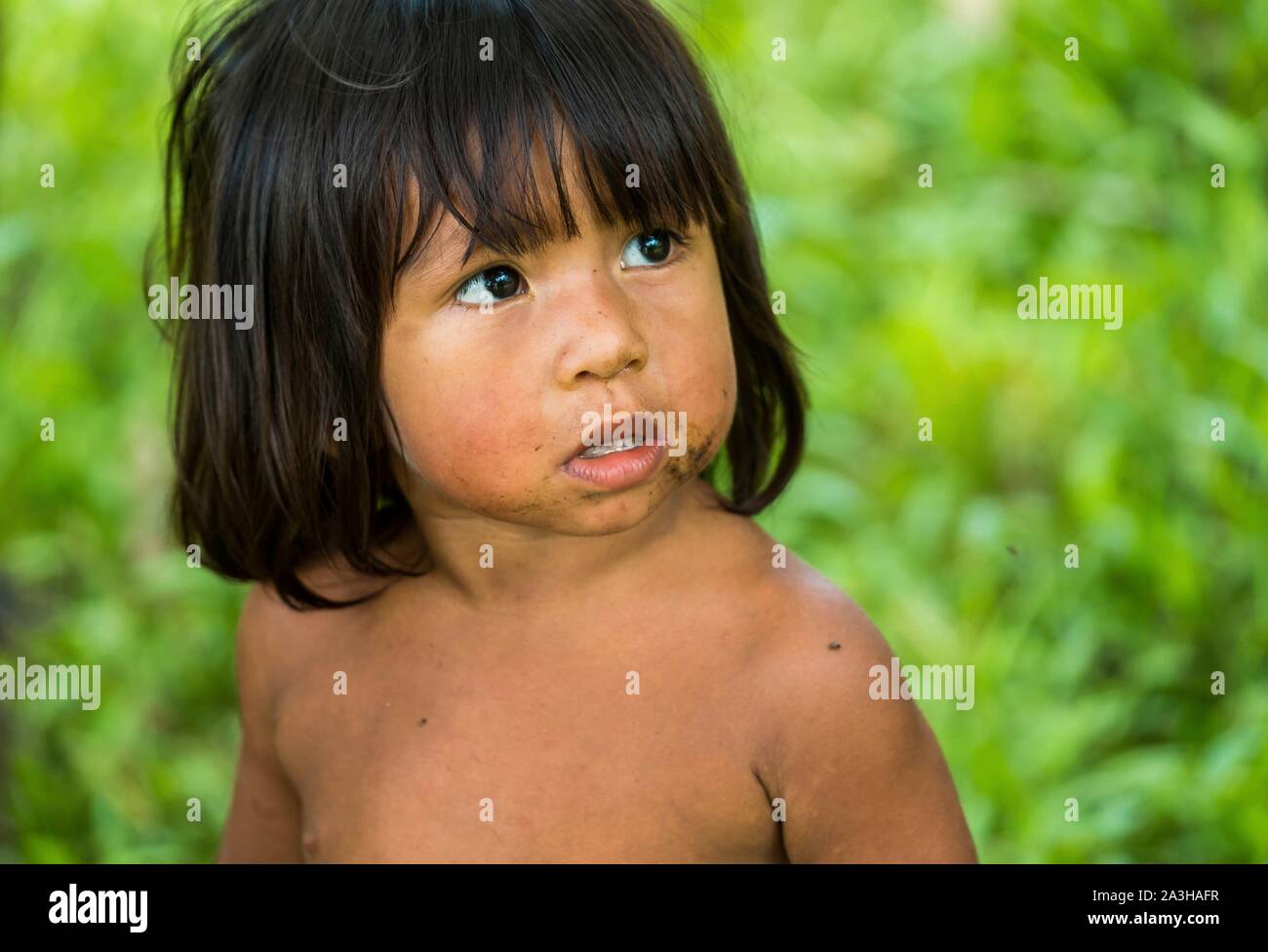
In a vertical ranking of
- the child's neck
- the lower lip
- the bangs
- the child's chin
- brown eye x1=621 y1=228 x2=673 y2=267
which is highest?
the bangs

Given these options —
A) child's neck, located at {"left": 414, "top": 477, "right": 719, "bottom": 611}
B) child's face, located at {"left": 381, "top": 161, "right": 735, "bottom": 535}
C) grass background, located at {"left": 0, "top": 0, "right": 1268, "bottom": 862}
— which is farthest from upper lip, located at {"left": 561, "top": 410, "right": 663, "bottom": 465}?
grass background, located at {"left": 0, "top": 0, "right": 1268, "bottom": 862}

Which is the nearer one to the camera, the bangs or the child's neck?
the bangs

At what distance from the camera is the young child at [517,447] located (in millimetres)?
1524

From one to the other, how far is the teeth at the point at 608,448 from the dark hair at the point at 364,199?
0.20 meters

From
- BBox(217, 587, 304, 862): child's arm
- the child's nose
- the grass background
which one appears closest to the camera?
the child's nose

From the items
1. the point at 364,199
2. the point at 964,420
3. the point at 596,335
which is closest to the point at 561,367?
the point at 596,335

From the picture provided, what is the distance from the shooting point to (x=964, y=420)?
3.61 metres

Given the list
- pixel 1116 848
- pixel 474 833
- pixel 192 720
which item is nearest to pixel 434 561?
pixel 474 833

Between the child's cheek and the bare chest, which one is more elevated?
the child's cheek

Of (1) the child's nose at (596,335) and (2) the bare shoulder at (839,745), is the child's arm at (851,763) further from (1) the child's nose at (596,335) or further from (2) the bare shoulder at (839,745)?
(1) the child's nose at (596,335)

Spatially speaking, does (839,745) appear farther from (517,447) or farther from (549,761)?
(517,447)

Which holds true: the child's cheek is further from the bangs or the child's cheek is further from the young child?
the bangs

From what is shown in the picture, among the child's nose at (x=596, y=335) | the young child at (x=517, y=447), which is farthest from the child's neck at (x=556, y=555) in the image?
the child's nose at (x=596, y=335)

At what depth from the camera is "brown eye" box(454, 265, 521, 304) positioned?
1.54m
